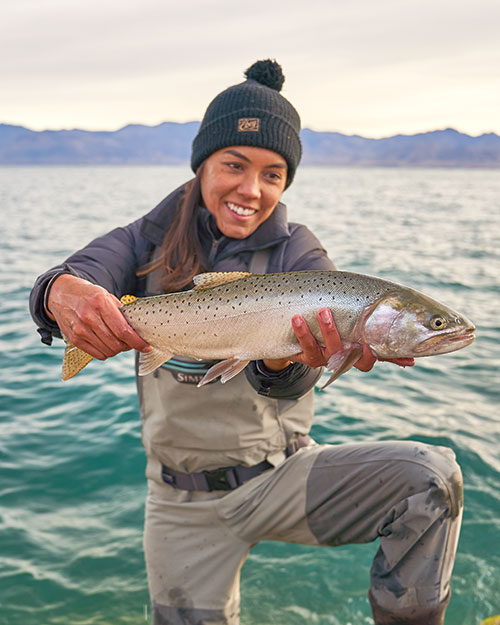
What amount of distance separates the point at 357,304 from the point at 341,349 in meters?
0.23

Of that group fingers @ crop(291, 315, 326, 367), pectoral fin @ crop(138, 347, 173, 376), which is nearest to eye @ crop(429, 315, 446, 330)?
fingers @ crop(291, 315, 326, 367)

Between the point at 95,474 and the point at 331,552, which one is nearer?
the point at 331,552

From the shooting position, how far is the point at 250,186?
391 centimetres

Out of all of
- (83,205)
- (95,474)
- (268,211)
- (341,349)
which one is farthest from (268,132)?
(83,205)

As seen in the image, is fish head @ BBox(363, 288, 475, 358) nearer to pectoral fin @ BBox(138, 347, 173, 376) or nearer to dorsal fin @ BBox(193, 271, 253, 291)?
dorsal fin @ BBox(193, 271, 253, 291)

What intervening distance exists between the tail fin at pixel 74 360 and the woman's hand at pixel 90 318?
8 centimetres

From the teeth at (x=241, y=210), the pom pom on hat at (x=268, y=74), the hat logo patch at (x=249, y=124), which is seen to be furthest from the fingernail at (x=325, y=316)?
the pom pom on hat at (x=268, y=74)

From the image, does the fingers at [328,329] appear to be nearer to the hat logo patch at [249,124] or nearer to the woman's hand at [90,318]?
the woman's hand at [90,318]

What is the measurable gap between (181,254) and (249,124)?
1.00 meters

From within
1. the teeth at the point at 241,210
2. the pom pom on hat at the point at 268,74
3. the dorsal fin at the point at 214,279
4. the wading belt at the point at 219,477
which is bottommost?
the wading belt at the point at 219,477

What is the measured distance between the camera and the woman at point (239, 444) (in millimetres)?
3316

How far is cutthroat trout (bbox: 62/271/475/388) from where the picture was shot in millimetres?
2842

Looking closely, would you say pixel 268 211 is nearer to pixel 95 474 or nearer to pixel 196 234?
pixel 196 234

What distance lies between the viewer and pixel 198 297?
10.5 ft
